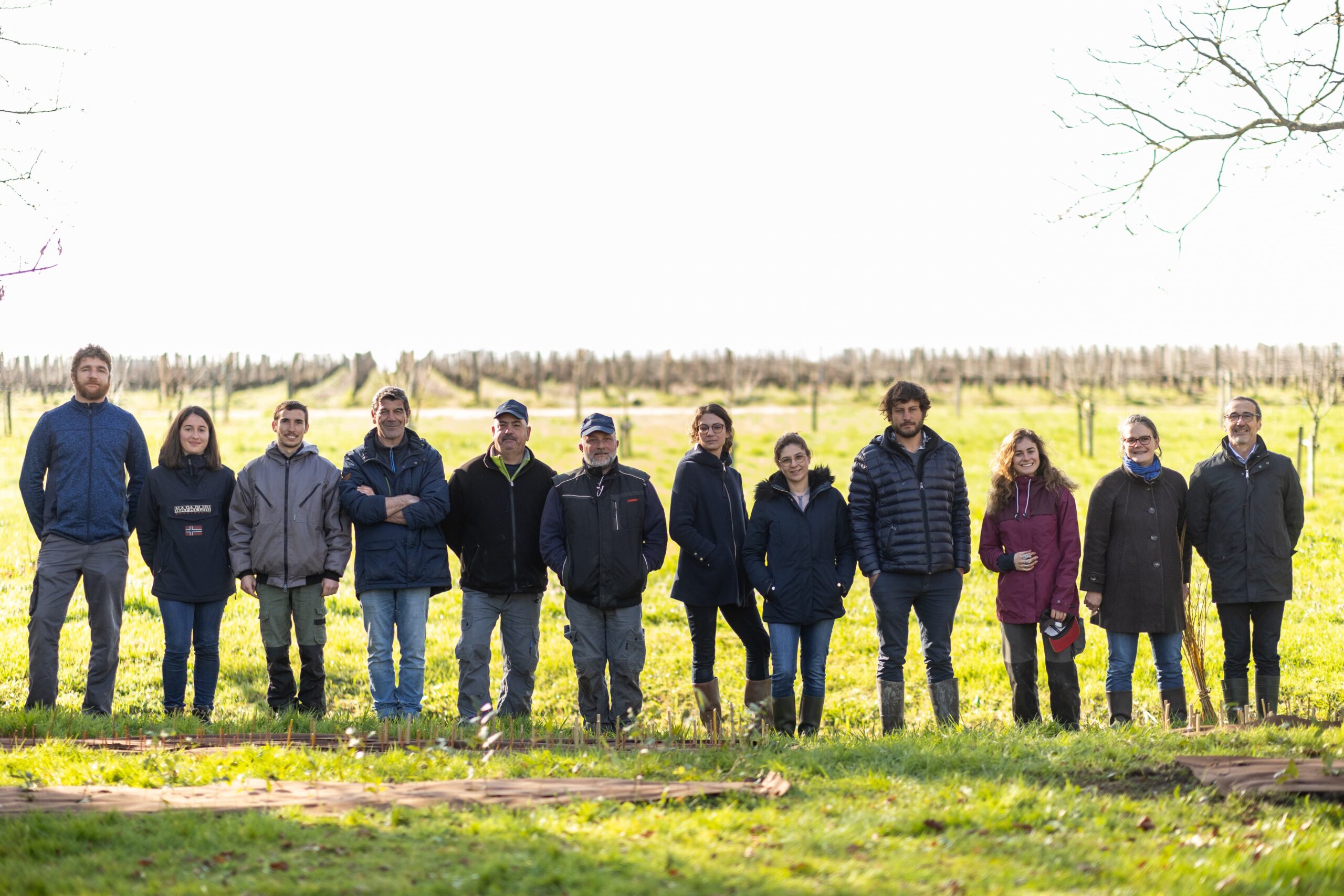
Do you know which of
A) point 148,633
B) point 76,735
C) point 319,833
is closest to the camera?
point 319,833

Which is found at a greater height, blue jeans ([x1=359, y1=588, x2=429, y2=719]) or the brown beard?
the brown beard

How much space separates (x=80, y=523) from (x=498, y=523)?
2.76 meters

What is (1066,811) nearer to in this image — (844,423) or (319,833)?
(319,833)

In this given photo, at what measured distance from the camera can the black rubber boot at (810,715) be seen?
712 centimetres

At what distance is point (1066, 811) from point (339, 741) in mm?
3954

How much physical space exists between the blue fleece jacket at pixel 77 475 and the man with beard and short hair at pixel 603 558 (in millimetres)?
2884

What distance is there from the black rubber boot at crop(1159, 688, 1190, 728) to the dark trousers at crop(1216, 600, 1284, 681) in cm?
55

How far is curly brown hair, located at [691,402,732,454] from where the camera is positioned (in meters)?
7.38

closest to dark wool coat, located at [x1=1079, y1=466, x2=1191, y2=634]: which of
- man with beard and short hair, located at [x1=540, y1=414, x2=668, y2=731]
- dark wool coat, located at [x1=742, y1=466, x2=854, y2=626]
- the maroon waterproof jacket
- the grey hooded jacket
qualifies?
the maroon waterproof jacket

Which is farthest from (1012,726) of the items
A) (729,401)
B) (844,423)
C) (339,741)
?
(729,401)

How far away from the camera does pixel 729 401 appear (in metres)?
44.7

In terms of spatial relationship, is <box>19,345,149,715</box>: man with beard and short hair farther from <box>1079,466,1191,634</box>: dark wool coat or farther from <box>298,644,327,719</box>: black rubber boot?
<box>1079,466,1191,634</box>: dark wool coat

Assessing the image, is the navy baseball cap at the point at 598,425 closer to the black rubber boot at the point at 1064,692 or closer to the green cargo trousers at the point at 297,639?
the green cargo trousers at the point at 297,639

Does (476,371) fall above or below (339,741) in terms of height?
above
